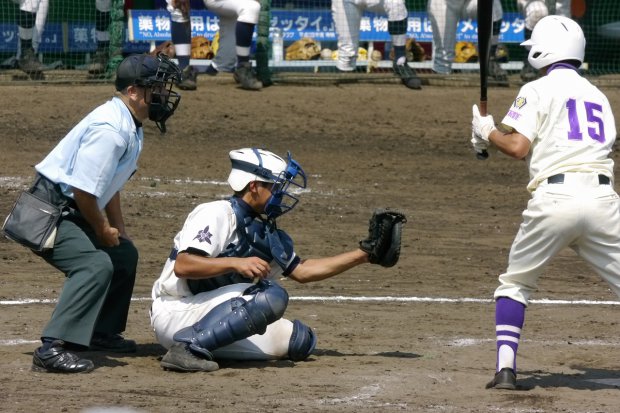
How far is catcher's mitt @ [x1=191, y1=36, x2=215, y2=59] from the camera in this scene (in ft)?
49.7

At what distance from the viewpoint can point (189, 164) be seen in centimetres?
1207

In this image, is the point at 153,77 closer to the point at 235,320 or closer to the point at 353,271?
the point at 235,320

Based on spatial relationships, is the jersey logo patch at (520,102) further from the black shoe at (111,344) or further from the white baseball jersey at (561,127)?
the black shoe at (111,344)

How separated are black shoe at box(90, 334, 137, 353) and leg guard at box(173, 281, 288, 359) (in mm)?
560

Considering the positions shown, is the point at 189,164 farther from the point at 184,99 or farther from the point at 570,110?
the point at 570,110

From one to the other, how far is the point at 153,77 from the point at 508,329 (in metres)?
2.13

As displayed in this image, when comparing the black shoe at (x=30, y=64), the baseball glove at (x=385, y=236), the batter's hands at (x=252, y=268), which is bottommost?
the batter's hands at (x=252, y=268)

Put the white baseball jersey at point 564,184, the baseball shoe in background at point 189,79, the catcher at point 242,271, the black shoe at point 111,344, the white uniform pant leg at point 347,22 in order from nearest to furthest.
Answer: the white baseball jersey at point 564,184
the catcher at point 242,271
the black shoe at point 111,344
the baseball shoe in background at point 189,79
the white uniform pant leg at point 347,22

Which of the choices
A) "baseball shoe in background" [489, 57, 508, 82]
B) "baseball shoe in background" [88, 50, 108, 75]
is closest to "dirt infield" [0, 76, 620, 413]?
"baseball shoe in background" [489, 57, 508, 82]

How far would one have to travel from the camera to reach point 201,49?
15.2 metres

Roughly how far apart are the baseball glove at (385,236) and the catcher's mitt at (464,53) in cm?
1000

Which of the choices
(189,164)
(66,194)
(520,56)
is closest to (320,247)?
(189,164)

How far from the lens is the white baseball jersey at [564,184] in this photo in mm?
5477

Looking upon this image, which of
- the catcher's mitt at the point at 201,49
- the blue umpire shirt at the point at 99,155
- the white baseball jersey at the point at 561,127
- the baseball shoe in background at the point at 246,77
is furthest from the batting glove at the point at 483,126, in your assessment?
the catcher's mitt at the point at 201,49
